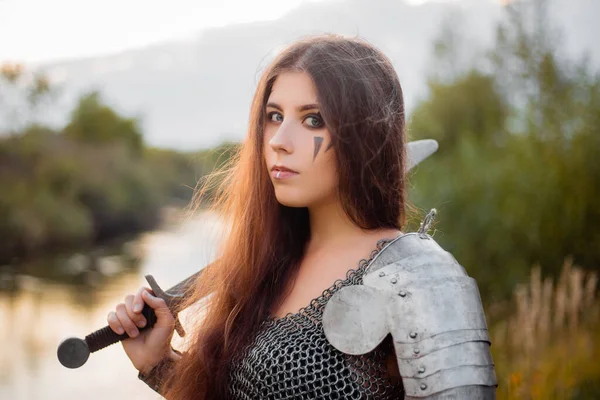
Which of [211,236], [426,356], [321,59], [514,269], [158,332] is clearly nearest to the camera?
[426,356]

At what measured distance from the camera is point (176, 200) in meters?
27.1

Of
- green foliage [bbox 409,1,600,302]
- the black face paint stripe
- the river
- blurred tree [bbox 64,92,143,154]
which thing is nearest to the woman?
the black face paint stripe

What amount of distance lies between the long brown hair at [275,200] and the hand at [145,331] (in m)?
0.10

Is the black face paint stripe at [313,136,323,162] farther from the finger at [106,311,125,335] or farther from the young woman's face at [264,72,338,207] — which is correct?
the finger at [106,311,125,335]

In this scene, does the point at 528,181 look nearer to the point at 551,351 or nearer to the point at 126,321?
the point at 551,351

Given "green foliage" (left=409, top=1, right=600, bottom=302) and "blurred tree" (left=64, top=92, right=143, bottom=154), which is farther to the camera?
"blurred tree" (left=64, top=92, right=143, bottom=154)

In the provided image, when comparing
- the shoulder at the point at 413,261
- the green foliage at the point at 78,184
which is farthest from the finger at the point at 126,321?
the green foliage at the point at 78,184

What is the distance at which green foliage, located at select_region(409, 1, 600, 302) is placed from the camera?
286 inches

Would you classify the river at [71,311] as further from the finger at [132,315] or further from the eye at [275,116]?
the eye at [275,116]

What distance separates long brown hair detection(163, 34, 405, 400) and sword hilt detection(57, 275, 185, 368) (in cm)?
14

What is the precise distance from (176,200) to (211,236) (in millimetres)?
24937

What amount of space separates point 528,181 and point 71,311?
7.95 meters

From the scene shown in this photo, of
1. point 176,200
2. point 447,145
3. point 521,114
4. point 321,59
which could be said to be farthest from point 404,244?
point 176,200

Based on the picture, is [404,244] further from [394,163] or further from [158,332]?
[158,332]
